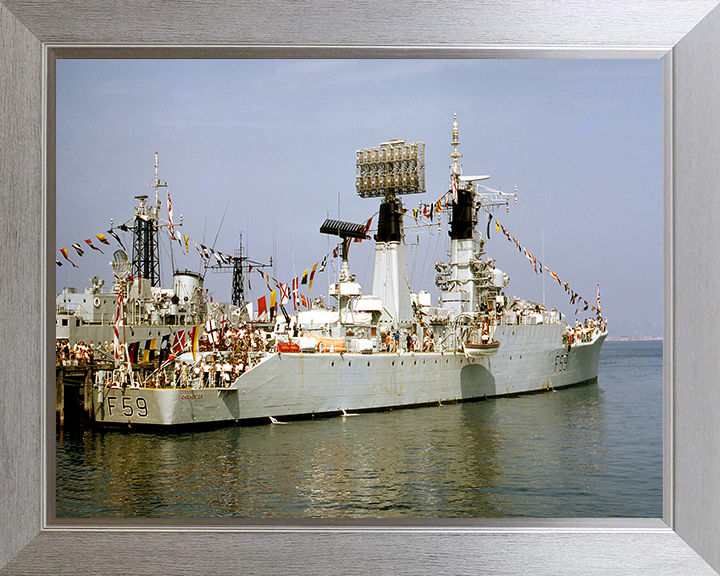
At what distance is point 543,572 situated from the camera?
15.5 feet

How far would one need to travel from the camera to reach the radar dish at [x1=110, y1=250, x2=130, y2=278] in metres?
13.0

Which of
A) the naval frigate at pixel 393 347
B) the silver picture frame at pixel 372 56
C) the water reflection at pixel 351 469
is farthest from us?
the naval frigate at pixel 393 347

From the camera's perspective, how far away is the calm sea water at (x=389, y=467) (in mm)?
7797

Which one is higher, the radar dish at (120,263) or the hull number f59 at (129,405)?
the radar dish at (120,263)

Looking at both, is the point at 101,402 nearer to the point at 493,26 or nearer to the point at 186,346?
the point at 186,346

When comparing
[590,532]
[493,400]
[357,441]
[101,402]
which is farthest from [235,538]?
[493,400]

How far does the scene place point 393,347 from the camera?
17.5 m

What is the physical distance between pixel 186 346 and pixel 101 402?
218cm

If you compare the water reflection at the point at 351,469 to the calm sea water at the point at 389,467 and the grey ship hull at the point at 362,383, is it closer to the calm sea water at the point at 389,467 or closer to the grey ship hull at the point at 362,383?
the calm sea water at the point at 389,467

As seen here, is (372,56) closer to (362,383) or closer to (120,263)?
(120,263)

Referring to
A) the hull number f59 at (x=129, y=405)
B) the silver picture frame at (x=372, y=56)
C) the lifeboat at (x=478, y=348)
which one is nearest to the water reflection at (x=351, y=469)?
the hull number f59 at (x=129, y=405)

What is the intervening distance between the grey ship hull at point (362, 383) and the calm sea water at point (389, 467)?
0.52 metres

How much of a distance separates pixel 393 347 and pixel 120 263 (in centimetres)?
709

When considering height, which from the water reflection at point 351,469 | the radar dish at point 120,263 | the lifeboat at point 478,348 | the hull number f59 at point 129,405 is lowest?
the water reflection at point 351,469
